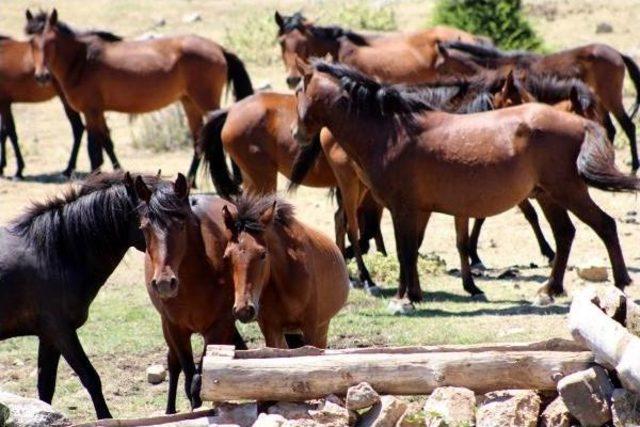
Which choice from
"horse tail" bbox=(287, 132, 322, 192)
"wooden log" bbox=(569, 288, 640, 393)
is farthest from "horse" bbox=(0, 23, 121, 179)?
"wooden log" bbox=(569, 288, 640, 393)

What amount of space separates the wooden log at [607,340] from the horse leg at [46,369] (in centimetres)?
328

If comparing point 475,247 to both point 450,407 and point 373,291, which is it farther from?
point 450,407

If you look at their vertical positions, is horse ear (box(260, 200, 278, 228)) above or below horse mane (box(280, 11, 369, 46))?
above

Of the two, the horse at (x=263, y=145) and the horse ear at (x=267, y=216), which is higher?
the horse ear at (x=267, y=216)

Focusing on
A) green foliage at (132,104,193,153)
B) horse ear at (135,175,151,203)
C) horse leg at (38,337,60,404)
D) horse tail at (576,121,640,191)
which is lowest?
green foliage at (132,104,193,153)

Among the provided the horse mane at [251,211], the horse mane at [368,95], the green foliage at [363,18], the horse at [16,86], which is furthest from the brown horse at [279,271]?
the green foliage at [363,18]

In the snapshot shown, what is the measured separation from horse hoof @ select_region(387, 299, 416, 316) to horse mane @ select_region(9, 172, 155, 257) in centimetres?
348

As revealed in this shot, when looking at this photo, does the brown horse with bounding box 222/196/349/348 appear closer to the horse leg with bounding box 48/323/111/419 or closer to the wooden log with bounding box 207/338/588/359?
the wooden log with bounding box 207/338/588/359

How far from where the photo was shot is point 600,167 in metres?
11.5

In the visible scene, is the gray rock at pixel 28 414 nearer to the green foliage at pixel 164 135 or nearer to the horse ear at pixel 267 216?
the horse ear at pixel 267 216

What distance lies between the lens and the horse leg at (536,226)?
13984 millimetres

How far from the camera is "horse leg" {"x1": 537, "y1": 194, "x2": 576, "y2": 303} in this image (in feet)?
39.8

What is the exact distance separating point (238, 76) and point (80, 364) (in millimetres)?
10550

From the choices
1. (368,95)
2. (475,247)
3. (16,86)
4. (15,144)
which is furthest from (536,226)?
(16,86)
